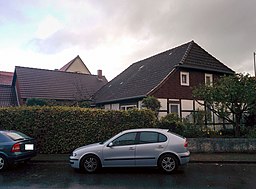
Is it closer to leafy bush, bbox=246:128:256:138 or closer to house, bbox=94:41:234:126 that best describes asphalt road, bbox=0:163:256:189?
leafy bush, bbox=246:128:256:138

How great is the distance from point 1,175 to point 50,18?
7693 millimetres

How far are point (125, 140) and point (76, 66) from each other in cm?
3760

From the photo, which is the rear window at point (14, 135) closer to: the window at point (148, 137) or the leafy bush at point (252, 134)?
the window at point (148, 137)

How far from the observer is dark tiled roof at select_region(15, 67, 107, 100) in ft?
83.5

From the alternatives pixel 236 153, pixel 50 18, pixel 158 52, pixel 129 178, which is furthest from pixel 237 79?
pixel 158 52

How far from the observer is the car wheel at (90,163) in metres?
7.97

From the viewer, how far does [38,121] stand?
11742 mm

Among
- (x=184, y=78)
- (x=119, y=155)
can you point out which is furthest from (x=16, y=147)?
(x=184, y=78)

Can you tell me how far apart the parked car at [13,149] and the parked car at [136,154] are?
1968mm

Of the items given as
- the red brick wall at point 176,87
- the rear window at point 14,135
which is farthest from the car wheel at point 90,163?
the red brick wall at point 176,87

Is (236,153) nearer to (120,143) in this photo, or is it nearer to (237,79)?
(237,79)

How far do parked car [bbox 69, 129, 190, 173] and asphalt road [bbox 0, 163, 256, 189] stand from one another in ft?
0.92

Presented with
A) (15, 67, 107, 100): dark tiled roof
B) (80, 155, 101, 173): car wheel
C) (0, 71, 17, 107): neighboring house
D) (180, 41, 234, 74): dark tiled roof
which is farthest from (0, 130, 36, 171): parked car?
(0, 71, 17, 107): neighboring house

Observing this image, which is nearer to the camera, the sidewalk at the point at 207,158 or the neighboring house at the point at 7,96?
the sidewalk at the point at 207,158
